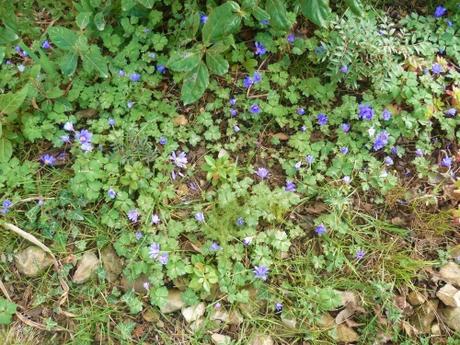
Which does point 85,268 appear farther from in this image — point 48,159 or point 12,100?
point 12,100

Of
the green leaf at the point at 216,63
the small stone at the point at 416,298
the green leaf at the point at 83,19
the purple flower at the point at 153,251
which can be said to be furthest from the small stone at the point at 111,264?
the small stone at the point at 416,298

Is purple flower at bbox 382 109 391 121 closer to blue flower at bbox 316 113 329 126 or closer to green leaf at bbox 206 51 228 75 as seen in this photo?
blue flower at bbox 316 113 329 126

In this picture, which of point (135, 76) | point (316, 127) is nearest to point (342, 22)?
point (316, 127)

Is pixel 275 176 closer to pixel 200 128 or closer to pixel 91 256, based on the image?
pixel 200 128

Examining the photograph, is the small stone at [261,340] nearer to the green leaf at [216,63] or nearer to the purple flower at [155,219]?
the purple flower at [155,219]

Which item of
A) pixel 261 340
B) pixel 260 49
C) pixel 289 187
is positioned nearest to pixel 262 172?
pixel 289 187

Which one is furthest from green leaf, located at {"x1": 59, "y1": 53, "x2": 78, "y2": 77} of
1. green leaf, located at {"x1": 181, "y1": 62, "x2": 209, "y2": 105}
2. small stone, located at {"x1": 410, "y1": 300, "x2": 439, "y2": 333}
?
small stone, located at {"x1": 410, "y1": 300, "x2": 439, "y2": 333}
